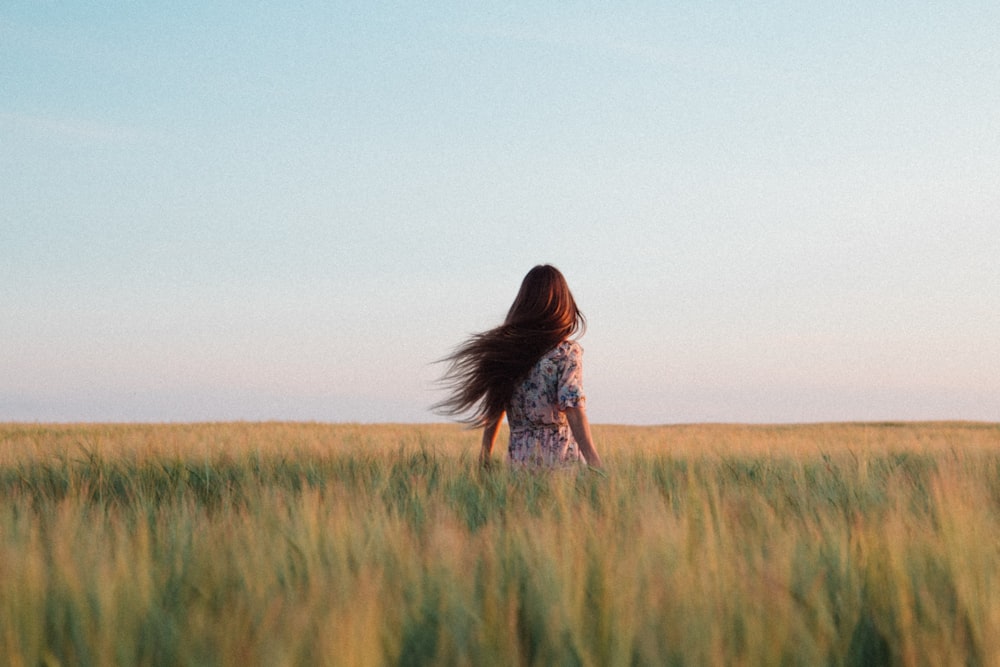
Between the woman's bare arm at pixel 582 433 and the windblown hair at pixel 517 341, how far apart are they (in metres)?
0.44

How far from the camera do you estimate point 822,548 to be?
2.32 metres

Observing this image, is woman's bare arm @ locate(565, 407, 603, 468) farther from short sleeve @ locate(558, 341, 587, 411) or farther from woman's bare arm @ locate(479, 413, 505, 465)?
woman's bare arm @ locate(479, 413, 505, 465)

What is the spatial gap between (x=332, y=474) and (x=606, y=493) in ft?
6.66

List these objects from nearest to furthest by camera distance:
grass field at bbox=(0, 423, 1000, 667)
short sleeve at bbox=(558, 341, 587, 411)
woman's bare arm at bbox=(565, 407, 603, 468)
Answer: grass field at bbox=(0, 423, 1000, 667), woman's bare arm at bbox=(565, 407, 603, 468), short sleeve at bbox=(558, 341, 587, 411)

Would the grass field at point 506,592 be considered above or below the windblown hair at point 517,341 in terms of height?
below

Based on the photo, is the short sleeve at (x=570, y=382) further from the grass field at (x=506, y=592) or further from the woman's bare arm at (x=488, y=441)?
the grass field at (x=506, y=592)

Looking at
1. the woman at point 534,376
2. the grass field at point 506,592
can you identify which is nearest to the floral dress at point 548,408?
the woman at point 534,376

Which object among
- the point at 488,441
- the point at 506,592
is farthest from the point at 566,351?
the point at 506,592

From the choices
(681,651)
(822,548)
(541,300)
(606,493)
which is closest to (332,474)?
(541,300)

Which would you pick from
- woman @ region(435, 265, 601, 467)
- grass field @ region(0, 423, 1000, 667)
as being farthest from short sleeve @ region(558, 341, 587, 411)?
grass field @ region(0, 423, 1000, 667)

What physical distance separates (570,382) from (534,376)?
27 cm

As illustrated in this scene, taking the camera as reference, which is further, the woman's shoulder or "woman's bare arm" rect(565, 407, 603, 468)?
the woman's shoulder

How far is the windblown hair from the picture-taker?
5250 millimetres

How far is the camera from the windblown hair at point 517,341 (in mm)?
5250
